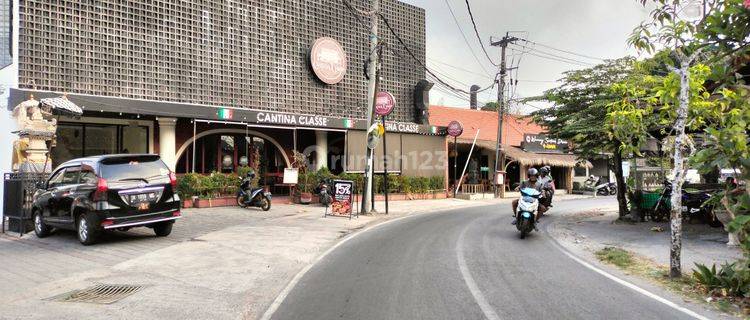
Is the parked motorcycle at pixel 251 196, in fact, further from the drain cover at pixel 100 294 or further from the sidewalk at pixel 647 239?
the drain cover at pixel 100 294

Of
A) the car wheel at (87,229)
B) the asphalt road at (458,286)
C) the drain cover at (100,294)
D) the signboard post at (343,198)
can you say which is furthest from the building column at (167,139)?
the drain cover at (100,294)

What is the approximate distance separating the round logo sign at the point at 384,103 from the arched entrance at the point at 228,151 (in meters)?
5.70

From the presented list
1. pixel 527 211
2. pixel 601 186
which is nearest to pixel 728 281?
pixel 527 211

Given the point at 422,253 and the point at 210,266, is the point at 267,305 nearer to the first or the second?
the point at 210,266

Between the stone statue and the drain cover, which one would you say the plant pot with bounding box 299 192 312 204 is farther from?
the drain cover

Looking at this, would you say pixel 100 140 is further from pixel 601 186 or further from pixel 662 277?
pixel 601 186

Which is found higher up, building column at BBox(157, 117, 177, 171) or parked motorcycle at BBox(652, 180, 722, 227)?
building column at BBox(157, 117, 177, 171)

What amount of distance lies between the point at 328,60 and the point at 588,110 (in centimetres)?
1173

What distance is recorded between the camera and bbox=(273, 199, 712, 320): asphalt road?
6.06 m

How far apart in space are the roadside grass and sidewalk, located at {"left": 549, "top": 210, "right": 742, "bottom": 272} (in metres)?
0.38

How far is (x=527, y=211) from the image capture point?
1207 centimetres

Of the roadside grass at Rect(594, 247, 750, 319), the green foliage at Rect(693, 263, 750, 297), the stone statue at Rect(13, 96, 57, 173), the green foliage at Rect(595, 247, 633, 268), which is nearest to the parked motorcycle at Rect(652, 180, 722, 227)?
the green foliage at Rect(595, 247, 633, 268)

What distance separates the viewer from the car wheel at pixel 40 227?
12.1 metres

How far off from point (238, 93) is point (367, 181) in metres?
6.53
